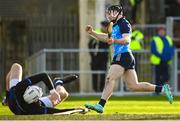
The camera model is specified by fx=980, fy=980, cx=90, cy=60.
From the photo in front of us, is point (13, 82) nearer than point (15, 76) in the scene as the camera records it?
Yes

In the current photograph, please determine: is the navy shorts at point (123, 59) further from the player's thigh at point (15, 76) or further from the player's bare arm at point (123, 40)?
the player's thigh at point (15, 76)

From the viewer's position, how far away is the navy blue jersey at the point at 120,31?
58.3 ft

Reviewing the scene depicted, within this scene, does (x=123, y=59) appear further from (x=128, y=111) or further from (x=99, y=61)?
(x=99, y=61)

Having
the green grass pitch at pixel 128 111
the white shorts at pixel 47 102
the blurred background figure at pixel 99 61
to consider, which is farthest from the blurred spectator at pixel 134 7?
the white shorts at pixel 47 102

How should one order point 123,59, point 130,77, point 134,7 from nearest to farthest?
point 123,59, point 130,77, point 134,7

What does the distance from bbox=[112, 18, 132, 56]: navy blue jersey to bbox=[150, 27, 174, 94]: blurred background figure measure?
1017 centimetres

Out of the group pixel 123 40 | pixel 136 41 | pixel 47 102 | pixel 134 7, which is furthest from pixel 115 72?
pixel 134 7

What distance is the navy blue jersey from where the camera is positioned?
1778cm

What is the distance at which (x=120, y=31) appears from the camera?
1783cm

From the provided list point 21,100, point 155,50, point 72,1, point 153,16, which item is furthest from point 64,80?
point 72,1

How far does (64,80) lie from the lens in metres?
18.2

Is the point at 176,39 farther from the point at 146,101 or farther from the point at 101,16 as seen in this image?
the point at 146,101

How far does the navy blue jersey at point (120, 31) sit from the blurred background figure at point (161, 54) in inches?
401

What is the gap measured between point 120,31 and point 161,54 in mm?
10427
